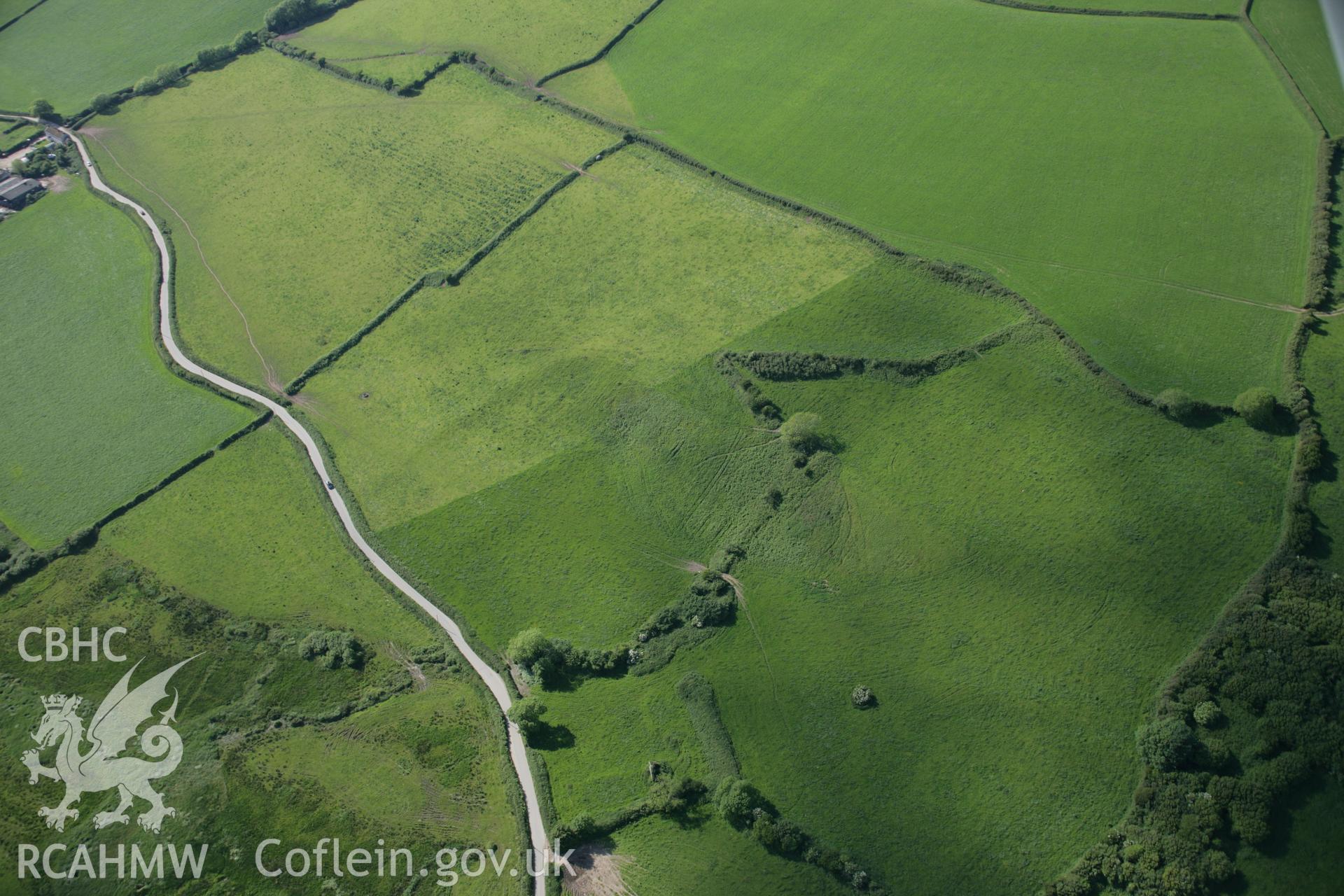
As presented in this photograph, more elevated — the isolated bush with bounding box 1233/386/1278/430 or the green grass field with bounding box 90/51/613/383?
the green grass field with bounding box 90/51/613/383

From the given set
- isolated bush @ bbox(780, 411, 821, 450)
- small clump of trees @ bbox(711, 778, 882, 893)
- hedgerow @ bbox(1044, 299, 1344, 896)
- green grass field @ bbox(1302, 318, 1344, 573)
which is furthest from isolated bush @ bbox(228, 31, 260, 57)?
hedgerow @ bbox(1044, 299, 1344, 896)

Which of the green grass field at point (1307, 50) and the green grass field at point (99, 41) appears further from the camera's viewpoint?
the green grass field at point (99, 41)

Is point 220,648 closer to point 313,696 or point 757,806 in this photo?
point 313,696

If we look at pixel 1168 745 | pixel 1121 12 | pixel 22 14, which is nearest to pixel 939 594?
pixel 1168 745

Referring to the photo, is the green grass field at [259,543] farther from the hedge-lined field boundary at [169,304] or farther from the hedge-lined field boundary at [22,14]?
the hedge-lined field boundary at [22,14]

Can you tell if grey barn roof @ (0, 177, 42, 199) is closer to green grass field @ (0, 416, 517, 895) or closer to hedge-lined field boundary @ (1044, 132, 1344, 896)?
green grass field @ (0, 416, 517, 895)

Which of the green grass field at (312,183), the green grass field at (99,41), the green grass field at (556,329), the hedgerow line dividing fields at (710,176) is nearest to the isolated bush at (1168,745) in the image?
the hedgerow line dividing fields at (710,176)

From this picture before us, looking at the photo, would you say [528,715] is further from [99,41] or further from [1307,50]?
[99,41]
